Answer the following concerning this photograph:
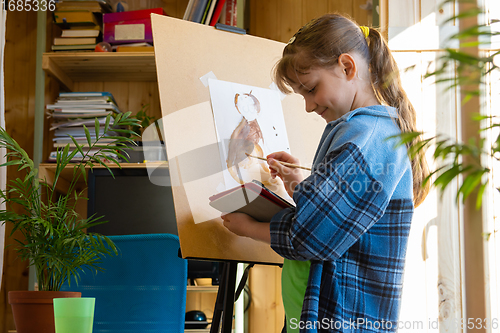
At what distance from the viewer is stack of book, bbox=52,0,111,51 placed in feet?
6.50

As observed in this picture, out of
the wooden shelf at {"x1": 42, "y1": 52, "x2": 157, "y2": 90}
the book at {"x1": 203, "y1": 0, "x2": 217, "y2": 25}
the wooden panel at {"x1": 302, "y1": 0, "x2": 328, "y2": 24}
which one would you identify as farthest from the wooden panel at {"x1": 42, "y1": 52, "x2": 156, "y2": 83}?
the wooden panel at {"x1": 302, "y1": 0, "x2": 328, "y2": 24}

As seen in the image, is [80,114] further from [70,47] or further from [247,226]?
[247,226]

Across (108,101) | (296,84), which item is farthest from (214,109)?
(108,101)

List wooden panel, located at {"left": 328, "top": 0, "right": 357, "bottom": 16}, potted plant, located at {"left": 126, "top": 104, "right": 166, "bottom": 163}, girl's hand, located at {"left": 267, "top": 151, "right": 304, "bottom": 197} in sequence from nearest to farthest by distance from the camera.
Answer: girl's hand, located at {"left": 267, "top": 151, "right": 304, "bottom": 197} → potted plant, located at {"left": 126, "top": 104, "right": 166, "bottom": 163} → wooden panel, located at {"left": 328, "top": 0, "right": 357, "bottom": 16}

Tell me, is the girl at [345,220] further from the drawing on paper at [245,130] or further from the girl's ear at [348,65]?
Answer: the drawing on paper at [245,130]

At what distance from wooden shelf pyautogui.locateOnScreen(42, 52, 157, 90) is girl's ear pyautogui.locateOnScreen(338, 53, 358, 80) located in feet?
3.92

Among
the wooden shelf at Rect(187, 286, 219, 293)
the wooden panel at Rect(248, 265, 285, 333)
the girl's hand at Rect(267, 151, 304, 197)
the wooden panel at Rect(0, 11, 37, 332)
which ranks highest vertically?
the wooden panel at Rect(0, 11, 37, 332)

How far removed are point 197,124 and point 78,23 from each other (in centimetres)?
121

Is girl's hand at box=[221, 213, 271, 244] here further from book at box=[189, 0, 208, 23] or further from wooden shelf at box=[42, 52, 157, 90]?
wooden shelf at box=[42, 52, 157, 90]

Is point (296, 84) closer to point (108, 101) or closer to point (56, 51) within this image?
point (108, 101)

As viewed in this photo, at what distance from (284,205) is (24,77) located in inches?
71.7

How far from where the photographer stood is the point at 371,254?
0.83m

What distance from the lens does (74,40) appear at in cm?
199

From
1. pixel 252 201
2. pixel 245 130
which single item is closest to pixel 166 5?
pixel 245 130
